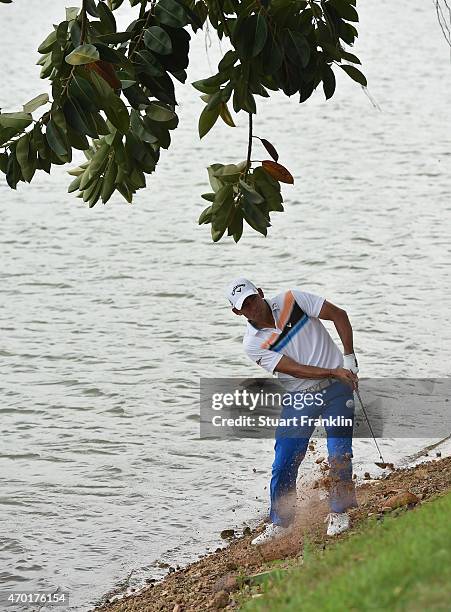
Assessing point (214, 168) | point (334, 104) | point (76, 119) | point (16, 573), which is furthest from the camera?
point (334, 104)

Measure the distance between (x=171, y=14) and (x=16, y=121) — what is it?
1065mm

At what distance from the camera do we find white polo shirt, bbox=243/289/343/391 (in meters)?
7.66

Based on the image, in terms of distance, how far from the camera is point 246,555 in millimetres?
8156

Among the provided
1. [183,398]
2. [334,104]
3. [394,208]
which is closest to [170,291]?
[183,398]

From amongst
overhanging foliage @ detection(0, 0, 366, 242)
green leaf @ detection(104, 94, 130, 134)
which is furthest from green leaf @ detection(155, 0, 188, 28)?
green leaf @ detection(104, 94, 130, 134)

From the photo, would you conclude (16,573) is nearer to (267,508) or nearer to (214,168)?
(267,508)

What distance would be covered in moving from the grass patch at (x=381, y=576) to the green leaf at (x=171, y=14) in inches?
117

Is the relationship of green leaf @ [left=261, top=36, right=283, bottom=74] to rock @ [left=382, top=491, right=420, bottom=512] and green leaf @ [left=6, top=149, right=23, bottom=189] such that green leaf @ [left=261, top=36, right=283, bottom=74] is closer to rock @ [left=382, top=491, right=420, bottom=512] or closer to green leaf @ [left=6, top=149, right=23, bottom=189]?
green leaf @ [left=6, top=149, right=23, bottom=189]

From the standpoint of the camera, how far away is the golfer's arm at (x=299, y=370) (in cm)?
754

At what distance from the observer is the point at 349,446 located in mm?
7875

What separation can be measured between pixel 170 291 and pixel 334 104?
13808mm

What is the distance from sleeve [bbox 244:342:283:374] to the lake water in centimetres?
186

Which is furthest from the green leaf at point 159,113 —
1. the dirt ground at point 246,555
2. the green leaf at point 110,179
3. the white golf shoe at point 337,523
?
the white golf shoe at point 337,523

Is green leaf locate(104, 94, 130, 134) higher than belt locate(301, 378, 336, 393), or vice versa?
green leaf locate(104, 94, 130, 134)
